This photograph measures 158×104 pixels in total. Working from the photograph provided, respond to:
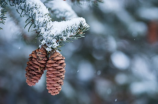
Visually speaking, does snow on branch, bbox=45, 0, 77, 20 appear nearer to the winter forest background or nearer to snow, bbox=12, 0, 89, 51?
snow, bbox=12, 0, 89, 51

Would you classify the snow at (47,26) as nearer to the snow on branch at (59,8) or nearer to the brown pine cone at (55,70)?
the brown pine cone at (55,70)

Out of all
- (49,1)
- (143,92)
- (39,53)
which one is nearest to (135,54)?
(143,92)

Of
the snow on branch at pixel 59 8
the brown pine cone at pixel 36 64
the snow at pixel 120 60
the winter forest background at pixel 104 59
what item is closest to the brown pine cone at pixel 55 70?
the brown pine cone at pixel 36 64

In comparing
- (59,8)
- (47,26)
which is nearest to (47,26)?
(47,26)

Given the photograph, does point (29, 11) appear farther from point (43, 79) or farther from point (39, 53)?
point (43, 79)

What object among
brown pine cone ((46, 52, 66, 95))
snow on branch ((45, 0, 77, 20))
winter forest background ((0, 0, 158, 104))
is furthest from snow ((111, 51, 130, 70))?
brown pine cone ((46, 52, 66, 95))

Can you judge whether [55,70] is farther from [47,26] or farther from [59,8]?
[59,8]

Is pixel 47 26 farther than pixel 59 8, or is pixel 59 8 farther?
pixel 59 8
